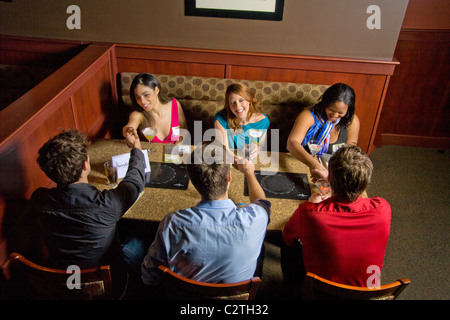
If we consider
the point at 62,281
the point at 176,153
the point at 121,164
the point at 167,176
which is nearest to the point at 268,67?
the point at 176,153

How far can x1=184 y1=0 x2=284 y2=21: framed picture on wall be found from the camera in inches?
112

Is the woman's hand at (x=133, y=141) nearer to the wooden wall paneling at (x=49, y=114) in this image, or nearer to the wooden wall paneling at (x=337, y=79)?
the wooden wall paneling at (x=49, y=114)

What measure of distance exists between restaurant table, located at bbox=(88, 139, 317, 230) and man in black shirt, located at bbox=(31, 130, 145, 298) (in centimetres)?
18

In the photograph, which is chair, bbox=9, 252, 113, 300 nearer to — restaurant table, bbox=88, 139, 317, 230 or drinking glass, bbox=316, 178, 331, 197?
restaurant table, bbox=88, 139, 317, 230

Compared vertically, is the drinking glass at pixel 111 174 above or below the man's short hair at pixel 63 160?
below

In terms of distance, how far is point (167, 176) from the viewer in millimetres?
1870

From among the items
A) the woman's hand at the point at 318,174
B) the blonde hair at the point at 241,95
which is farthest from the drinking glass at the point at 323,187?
the blonde hair at the point at 241,95

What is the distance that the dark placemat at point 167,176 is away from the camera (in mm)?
1799

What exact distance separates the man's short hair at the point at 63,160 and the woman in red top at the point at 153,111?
78 cm

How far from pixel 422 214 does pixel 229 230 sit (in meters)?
2.35

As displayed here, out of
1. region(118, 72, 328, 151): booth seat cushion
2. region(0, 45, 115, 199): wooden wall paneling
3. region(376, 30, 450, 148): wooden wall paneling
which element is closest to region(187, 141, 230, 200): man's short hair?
region(0, 45, 115, 199): wooden wall paneling

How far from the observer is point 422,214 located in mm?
2867

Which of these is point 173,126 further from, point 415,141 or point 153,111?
point 415,141

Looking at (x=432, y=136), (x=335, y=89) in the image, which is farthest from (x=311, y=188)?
(x=432, y=136)
